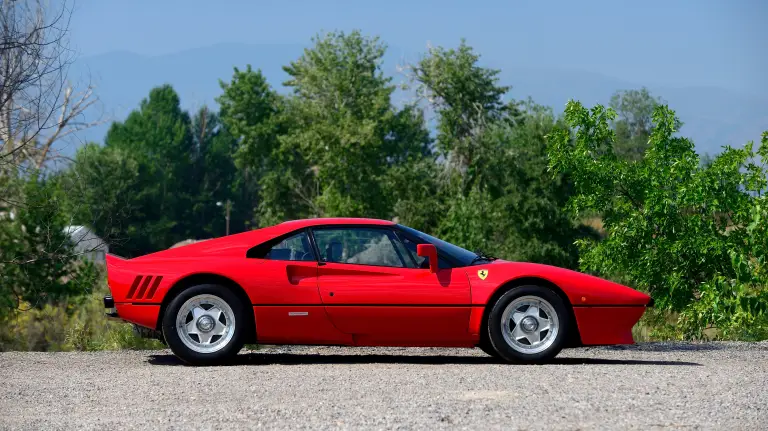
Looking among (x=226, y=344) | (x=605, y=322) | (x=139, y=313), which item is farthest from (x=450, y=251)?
(x=139, y=313)

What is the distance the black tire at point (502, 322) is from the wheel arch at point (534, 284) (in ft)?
0.19

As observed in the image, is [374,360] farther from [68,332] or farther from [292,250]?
[68,332]

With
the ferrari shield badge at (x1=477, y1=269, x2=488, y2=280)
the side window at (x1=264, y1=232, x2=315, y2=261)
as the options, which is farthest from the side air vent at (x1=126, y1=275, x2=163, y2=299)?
the ferrari shield badge at (x1=477, y1=269, x2=488, y2=280)

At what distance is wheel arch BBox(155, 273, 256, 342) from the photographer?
9531mm

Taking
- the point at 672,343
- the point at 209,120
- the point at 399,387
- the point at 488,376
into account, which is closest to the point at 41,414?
the point at 399,387

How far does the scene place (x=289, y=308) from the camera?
949cm

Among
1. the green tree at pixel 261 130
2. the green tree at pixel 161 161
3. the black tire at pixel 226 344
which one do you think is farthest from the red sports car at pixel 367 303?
the green tree at pixel 161 161

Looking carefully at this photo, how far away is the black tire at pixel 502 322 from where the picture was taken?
9.44 m

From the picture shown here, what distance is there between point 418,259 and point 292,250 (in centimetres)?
117

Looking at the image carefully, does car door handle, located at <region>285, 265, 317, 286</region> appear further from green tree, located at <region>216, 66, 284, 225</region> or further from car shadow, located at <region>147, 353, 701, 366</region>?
green tree, located at <region>216, 66, 284, 225</region>

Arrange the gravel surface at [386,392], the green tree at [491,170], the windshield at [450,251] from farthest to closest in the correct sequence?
the green tree at [491,170], the windshield at [450,251], the gravel surface at [386,392]

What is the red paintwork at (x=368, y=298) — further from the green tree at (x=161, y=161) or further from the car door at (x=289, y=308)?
the green tree at (x=161, y=161)

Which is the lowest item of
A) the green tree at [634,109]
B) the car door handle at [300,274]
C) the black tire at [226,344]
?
the black tire at [226,344]

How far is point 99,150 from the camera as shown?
268ft
